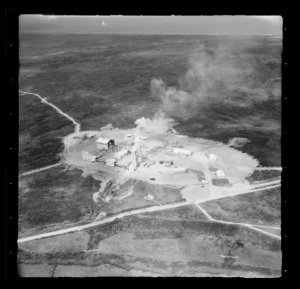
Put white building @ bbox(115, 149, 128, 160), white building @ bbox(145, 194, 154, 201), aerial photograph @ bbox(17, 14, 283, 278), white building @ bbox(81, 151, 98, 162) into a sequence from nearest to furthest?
1. aerial photograph @ bbox(17, 14, 283, 278)
2. white building @ bbox(145, 194, 154, 201)
3. white building @ bbox(115, 149, 128, 160)
4. white building @ bbox(81, 151, 98, 162)

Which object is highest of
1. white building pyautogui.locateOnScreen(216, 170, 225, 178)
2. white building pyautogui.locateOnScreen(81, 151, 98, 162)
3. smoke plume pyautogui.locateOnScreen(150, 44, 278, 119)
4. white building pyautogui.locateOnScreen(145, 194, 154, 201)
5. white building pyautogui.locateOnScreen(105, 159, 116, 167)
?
smoke plume pyautogui.locateOnScreen(150, 44, 278, 119)

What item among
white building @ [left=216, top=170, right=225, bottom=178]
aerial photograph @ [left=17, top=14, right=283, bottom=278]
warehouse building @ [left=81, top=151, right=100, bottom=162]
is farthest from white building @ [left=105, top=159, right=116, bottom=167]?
white building @ [left=216, top=170, right=225, bottom=178]

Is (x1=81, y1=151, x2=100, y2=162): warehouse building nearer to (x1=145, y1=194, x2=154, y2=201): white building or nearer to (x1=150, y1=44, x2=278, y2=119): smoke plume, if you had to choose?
(x1=145, y1=194, x2=154, y2=201): white building

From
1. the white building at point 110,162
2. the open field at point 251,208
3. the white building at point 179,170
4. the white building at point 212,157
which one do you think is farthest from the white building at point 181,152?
the white building at point 110,162

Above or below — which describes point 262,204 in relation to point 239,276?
above

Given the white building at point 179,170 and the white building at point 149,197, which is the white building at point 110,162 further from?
the white building at point 179,170

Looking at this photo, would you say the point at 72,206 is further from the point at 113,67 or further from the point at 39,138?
the point at 113,67

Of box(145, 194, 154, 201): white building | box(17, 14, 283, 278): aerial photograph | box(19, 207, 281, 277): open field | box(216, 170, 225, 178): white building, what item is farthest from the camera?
box(216, 170, 225, 178): white building
